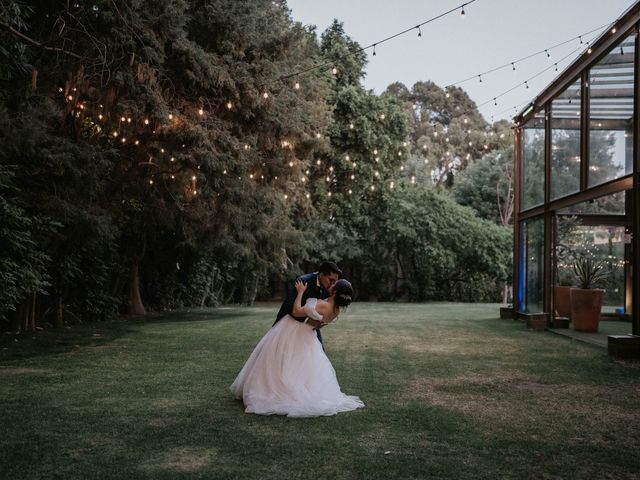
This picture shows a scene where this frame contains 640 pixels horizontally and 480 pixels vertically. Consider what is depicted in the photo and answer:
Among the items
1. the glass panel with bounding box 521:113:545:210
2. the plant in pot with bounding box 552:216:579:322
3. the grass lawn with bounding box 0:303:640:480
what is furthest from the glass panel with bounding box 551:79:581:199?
the grass lawn with bounding box 0:303:640:480

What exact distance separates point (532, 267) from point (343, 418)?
34.3ft

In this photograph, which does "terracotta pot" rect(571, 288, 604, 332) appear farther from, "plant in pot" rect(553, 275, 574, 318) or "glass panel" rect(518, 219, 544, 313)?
"plant in pot" rect(553, 275, 574, 318)

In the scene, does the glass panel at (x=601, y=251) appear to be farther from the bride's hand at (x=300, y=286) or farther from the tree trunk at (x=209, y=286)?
the bride's hand at (x=300, y=286)

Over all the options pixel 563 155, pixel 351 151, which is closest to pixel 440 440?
pixel 563 155

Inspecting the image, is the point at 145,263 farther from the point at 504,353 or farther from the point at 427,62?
the point at 427,62

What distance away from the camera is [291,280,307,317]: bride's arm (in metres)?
5.59

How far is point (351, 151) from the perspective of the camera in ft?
66.6

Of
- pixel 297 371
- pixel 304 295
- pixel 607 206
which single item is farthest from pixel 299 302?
pixel 607 206

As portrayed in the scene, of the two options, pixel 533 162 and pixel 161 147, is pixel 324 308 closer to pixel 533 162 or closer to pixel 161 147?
pixel 161 147

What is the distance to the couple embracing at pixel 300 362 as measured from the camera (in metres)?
5.36

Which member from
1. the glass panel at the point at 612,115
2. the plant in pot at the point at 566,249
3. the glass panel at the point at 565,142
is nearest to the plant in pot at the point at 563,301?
the plant in pot at the point at 566,249

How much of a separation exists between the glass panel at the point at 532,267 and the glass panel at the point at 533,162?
56 centimetres

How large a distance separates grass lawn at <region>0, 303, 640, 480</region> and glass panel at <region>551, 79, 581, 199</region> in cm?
364

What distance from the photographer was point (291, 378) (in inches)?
217
